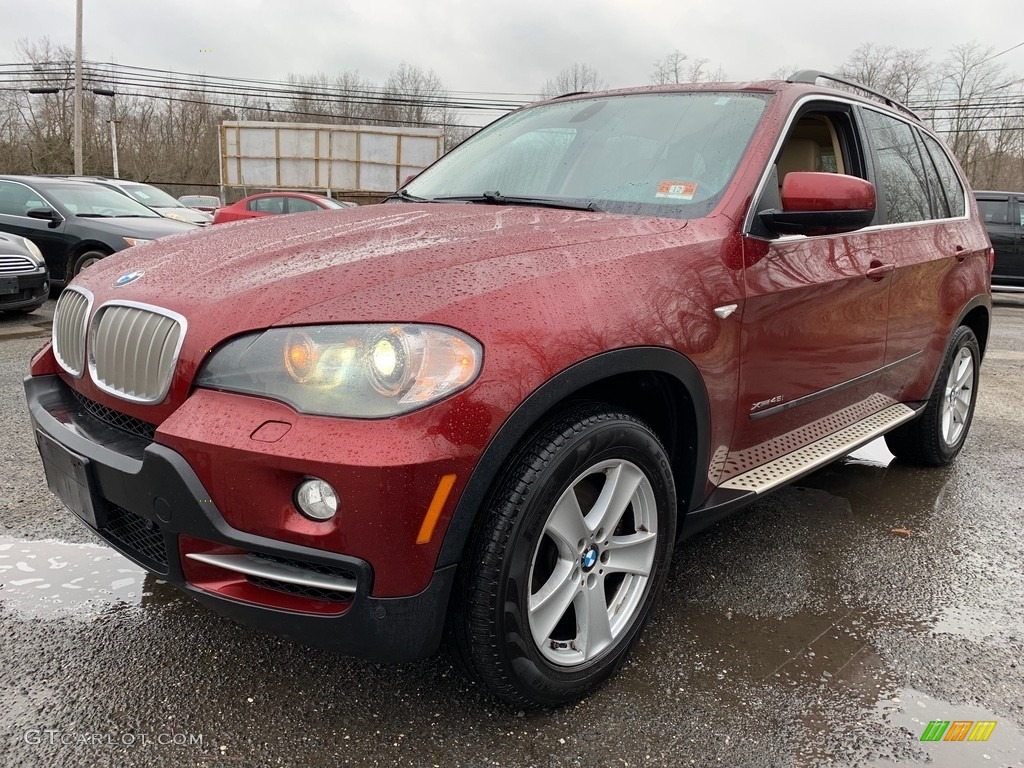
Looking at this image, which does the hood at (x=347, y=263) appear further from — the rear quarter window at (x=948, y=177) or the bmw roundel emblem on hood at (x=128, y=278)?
the rear quarter window at (x=948, y=177)

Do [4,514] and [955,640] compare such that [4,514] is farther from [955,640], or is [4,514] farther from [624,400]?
[955,640]

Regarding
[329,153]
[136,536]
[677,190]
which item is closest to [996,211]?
[677,190]

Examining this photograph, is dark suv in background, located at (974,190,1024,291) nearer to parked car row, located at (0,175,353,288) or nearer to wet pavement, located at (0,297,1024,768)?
wet pavement, located at (0,297,1024,768)

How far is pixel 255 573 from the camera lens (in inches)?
61.9

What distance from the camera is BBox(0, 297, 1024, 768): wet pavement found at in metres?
1.80

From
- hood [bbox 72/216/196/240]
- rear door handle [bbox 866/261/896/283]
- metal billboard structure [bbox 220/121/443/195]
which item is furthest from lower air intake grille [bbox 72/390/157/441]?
metal billboard structure [bbox 220/121/443/195]

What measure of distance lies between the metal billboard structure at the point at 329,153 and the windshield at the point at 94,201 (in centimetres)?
1793

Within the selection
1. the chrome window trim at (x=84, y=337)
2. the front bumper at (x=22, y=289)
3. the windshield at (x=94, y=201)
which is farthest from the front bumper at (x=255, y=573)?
the windshield at (x=94, y=201)

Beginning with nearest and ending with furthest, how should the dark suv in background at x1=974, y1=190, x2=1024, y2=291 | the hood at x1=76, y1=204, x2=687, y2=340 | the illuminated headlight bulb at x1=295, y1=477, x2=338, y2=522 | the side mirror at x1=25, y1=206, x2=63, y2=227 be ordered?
the illuminated headlight bulb at x1=295, y1=477, x2=338, y2=522 < the hood at x1=76, y1=204, x2=687, y2=340 < the side mirror at x1=25, y1=206, x2=63, y2=227 < the dark suv in background at x1=974, y1=190, x2=1024, y2=291

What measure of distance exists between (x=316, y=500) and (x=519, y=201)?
1.53 metres

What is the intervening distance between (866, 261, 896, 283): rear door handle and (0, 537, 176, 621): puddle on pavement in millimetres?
2784

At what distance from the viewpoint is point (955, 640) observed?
2404 mm

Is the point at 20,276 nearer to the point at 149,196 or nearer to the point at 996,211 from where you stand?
the point at 149,196

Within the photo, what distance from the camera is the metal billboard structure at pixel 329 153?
1072 inches
